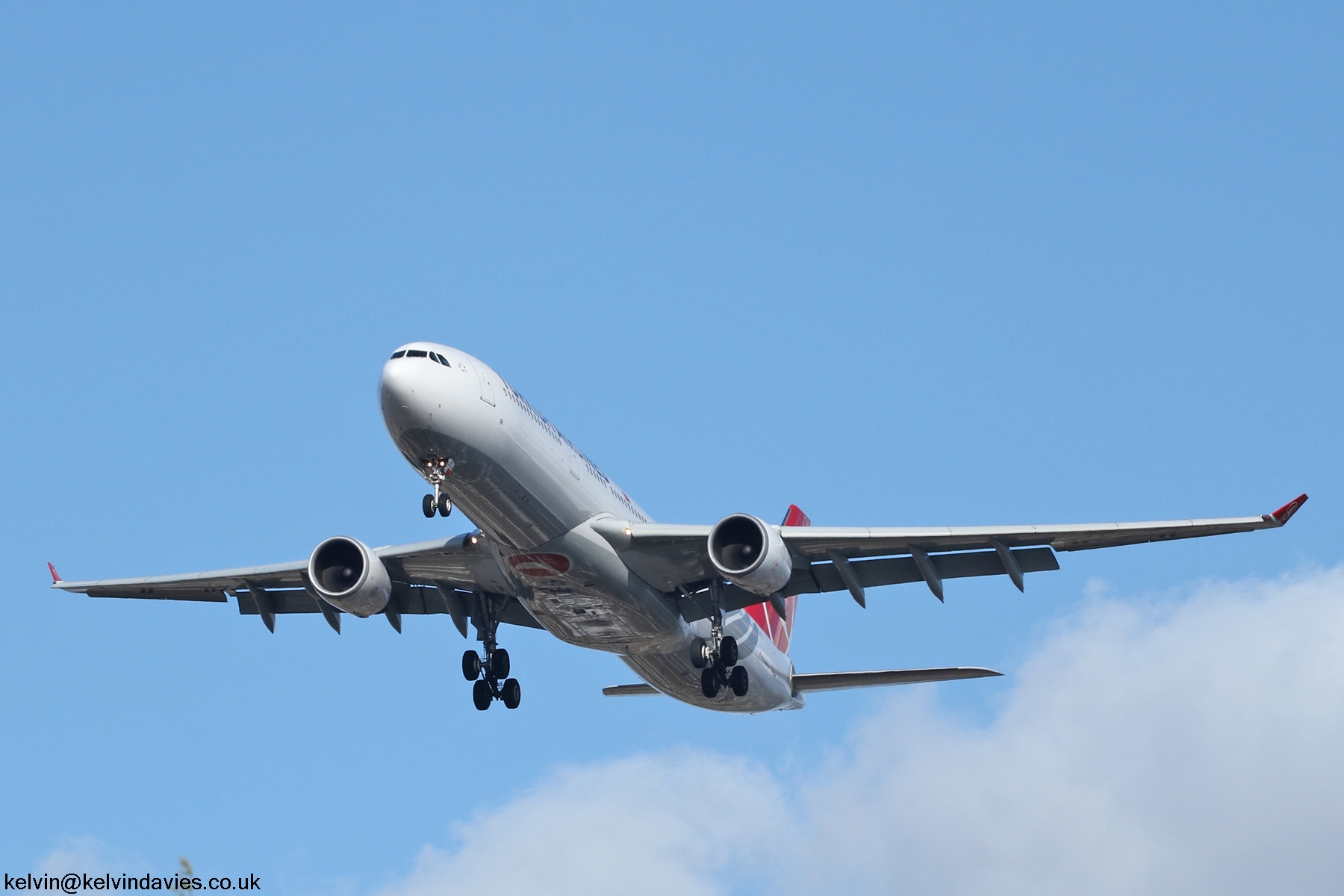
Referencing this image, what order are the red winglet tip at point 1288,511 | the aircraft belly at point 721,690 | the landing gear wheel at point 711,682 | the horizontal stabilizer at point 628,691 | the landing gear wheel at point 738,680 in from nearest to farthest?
the red winglet tip at point 1288,511 < the landing gear wheel at point 711,682 < the landing gear wheel at point 738,680 < the aircraft belly at point 721,690 < the horizontal stabilizer at point 628,691

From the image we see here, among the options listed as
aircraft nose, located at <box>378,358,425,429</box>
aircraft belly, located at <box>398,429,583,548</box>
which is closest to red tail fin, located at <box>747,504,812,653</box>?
aircraft belly, located at <box>398,429,583,548</box>

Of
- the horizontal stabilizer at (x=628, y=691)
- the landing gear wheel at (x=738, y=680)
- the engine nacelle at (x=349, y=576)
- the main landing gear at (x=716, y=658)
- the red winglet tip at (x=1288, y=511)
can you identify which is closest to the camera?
the red winglet tip at (x=1288, y=511)

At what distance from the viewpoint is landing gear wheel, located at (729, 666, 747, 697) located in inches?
1291

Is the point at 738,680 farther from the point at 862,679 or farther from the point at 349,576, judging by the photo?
the point at 349,576

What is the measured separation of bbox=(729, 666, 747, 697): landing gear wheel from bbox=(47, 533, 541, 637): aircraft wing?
4.84m

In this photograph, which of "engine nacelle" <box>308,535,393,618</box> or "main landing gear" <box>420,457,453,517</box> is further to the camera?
"engine nacelle" <box>308,535,393,618</box>

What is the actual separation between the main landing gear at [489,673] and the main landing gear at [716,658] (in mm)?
4248

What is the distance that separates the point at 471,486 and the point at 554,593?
373 cm

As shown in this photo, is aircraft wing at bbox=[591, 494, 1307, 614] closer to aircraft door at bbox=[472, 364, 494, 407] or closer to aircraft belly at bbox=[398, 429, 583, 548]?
aircraft belly at bbox=[398, 429, 583, 548]

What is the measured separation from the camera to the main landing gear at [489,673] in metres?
33.8

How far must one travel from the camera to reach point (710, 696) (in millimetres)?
32625

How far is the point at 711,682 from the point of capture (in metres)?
32.4

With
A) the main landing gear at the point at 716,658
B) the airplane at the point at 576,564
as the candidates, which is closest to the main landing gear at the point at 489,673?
the airplane at the point at 576,564

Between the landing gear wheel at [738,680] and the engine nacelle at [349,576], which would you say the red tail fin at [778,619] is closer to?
the landing gear wheel at [738,680]
